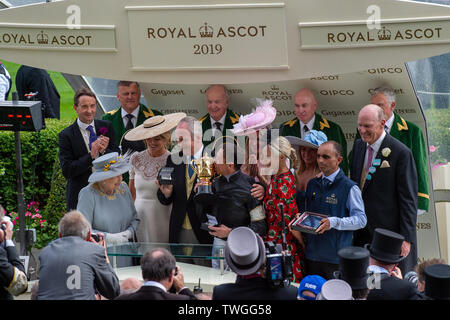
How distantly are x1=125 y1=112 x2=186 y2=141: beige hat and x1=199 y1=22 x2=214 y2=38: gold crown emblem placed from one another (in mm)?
802

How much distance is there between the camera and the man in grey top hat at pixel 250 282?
431 cm

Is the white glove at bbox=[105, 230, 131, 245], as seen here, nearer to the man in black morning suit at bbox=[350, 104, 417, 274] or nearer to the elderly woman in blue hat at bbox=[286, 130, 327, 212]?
the elderly woman in blue hat at bbox=[286, 130, 327, 212]

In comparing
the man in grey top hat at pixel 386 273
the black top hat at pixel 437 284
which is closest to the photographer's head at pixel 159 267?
the man in grey top hat at pixel 386 273

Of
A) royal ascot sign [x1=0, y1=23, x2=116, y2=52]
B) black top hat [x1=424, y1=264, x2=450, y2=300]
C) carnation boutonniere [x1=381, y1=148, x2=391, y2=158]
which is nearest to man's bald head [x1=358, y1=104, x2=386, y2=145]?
carnation boutonniere [x1=381, y1=148, x2=391, y2=158]

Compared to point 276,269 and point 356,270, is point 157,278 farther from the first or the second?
point 356,270

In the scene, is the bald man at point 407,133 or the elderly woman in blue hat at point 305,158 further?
the bald man at point 407,133

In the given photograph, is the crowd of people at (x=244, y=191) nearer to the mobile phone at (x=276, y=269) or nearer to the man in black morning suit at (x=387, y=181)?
the man in black morning suit at (x=387, y=181)

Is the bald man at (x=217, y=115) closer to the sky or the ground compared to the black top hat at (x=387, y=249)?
closer to the sky

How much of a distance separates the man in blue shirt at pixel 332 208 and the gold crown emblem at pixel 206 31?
174 centimetres

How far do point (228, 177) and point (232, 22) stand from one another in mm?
1666

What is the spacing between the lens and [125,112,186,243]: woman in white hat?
661 cm

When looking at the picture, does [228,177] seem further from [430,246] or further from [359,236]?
[430,246]
